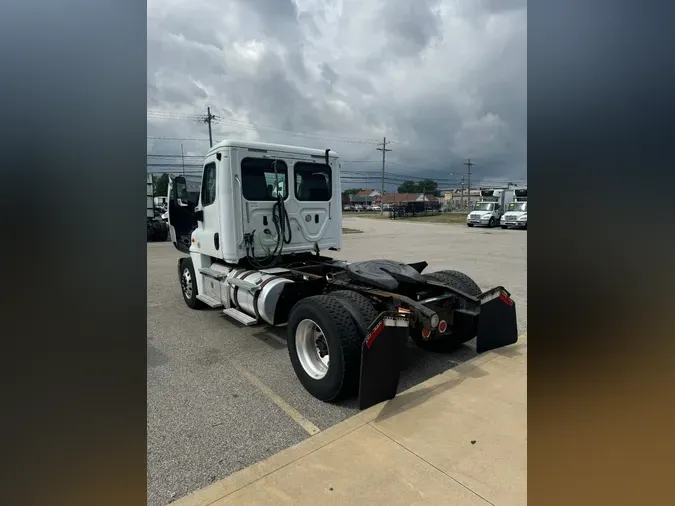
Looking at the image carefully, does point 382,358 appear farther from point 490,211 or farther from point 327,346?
point 490,211

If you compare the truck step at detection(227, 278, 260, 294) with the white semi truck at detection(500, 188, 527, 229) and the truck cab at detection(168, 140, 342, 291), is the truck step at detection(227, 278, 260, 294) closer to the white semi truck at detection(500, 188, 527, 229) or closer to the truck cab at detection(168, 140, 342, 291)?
the truck cab at detection(168, 140, 342, 291)

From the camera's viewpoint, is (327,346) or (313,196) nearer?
(327,346)

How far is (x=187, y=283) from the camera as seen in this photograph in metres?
7.39

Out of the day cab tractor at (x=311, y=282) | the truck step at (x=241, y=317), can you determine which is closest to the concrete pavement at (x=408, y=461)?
the day cab tractor at (x=311, y=282)

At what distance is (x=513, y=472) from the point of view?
266 centimetres

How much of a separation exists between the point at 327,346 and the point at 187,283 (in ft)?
14.4

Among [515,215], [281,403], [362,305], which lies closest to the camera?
[281,403]

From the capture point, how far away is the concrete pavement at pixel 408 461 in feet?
8.05

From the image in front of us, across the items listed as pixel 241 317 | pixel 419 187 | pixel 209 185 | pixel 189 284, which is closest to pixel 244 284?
pixel 241 317

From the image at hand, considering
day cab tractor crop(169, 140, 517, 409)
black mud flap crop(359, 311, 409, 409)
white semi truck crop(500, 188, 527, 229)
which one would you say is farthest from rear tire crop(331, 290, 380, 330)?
white semi truck crop(500, 188, 527, 229)
